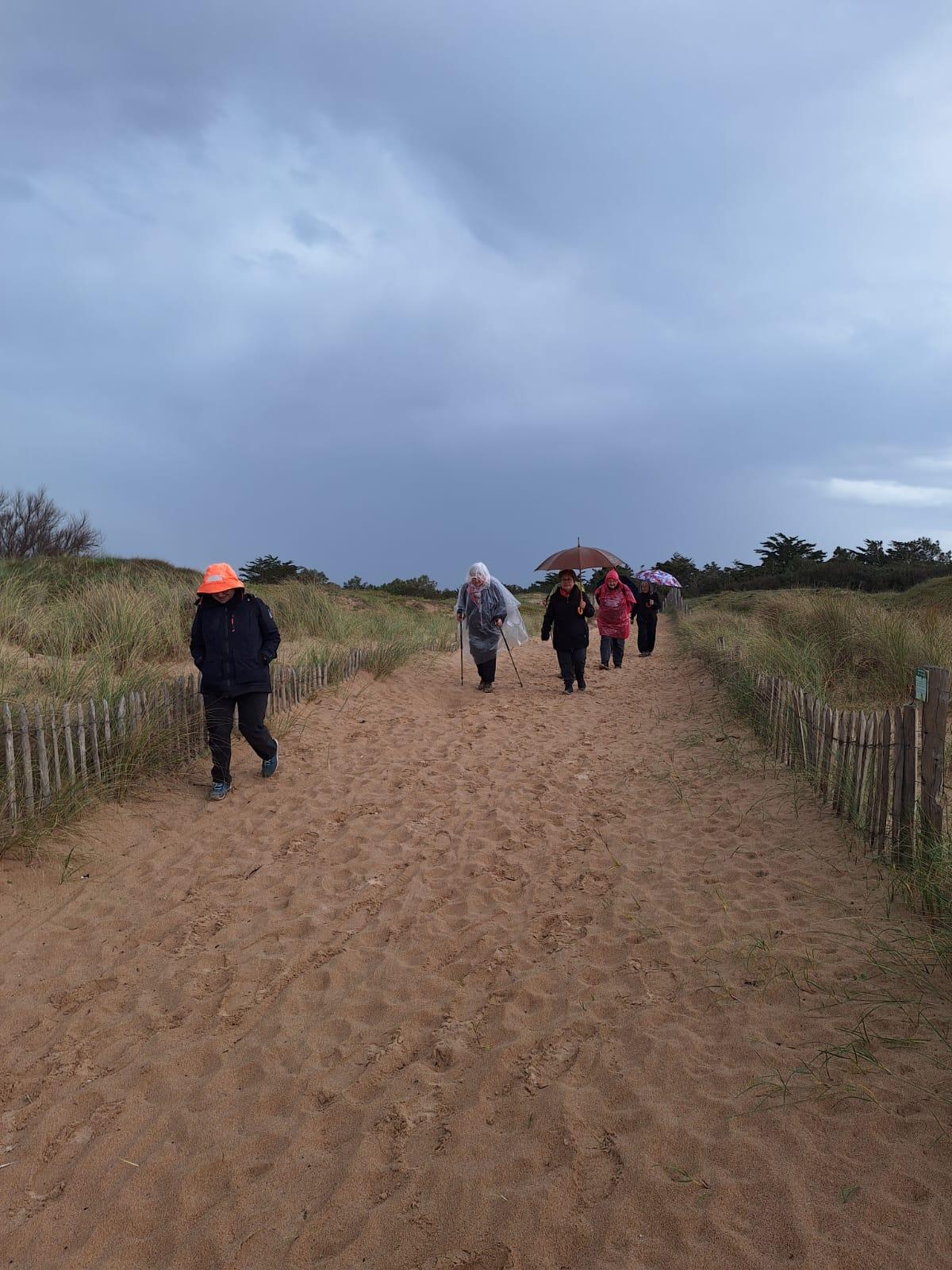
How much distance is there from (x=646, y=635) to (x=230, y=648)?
11.0m

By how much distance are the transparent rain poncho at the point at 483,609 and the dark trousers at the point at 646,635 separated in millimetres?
5204

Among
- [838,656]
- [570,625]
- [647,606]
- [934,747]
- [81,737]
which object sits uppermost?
[647,606]

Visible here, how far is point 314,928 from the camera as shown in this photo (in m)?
4.40

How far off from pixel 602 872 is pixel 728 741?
334 centimetres

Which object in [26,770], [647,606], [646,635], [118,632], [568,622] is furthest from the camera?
[646,635]

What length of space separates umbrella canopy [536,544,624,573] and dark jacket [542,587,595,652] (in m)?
1.66

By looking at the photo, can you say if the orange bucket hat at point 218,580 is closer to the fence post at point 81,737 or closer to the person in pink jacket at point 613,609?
the fence post at point 81,737

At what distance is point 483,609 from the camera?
11.2 meters

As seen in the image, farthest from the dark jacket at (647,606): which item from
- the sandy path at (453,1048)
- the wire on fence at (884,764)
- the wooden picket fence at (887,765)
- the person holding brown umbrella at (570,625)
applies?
the sandy path at (453,1048)

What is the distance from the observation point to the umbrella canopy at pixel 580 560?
1334 cm

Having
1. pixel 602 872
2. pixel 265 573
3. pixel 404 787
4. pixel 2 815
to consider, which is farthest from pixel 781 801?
pixel 265 573

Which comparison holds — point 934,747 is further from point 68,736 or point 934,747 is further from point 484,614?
point 484,614

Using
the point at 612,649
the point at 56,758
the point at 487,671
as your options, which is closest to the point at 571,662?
the point at 487,671

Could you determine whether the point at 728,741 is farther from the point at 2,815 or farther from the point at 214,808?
the point at 2,815
